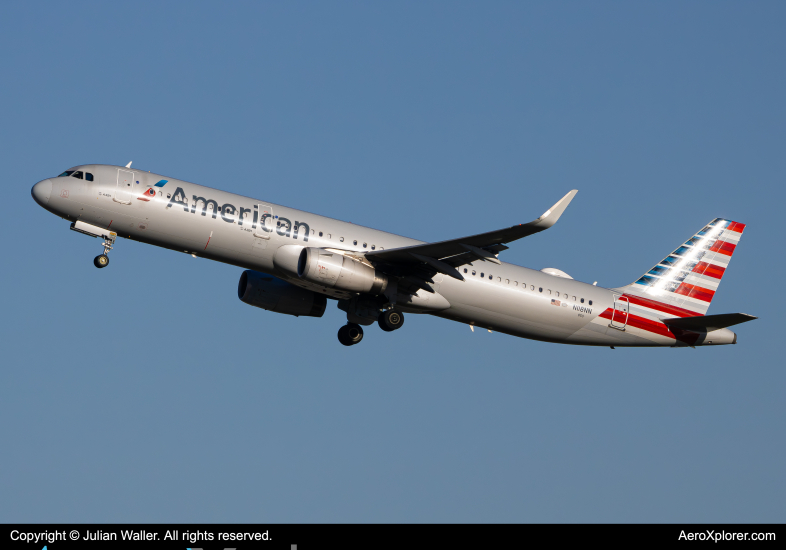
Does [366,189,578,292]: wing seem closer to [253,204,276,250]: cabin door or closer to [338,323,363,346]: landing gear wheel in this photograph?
[253,204,276,250]: cabin door

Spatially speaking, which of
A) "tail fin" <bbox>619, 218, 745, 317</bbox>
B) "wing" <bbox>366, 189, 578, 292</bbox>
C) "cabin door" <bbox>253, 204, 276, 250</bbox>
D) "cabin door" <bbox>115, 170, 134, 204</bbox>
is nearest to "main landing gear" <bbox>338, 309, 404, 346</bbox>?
"wing" <bbox>366, 189, 578, 292</bbox>

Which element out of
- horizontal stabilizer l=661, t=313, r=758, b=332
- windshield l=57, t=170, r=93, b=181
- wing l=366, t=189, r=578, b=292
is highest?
windshield l=57, t=170, r=93, b=181

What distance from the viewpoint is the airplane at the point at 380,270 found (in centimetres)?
3584

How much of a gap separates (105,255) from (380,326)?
1161cm

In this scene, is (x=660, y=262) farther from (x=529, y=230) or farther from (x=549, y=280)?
(x=529, y=230)

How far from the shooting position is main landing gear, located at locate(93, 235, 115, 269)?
36.3 metres

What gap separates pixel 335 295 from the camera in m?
39.3

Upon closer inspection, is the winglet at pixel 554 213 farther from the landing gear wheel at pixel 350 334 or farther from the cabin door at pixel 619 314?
the landing gear wheel at pixel 350 334

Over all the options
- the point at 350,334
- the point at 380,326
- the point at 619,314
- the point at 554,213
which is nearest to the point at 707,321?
the point at 619,314

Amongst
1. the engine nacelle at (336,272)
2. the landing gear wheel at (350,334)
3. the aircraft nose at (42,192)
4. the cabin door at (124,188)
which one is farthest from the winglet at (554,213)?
the aircraft nose at (42,192)

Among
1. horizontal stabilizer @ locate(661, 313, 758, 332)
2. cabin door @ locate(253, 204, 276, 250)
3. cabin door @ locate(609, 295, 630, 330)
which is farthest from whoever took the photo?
cabin door @ locate(609, 295, 630, 330)

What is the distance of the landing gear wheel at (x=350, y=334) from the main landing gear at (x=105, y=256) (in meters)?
11.0

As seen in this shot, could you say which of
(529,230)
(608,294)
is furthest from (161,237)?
(608,294)
